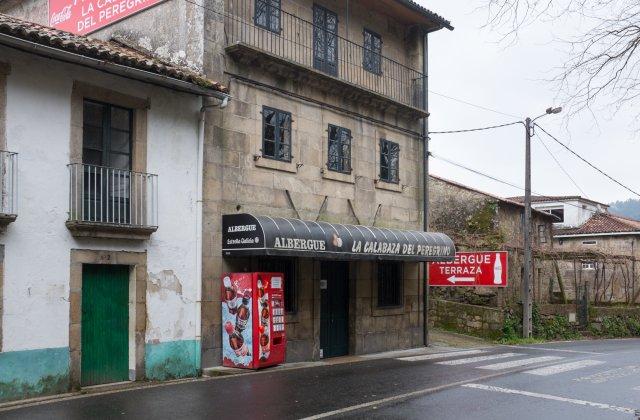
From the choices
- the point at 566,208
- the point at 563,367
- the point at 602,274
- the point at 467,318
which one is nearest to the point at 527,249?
the point at 467,318

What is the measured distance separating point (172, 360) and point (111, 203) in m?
3.12

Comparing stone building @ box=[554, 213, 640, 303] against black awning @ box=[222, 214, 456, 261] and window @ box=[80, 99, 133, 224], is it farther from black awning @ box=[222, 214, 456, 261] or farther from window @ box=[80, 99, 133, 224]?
window @ box=[80, 99, 133, 224]

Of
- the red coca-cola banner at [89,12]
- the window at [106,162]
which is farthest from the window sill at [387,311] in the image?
the red coca-cola banner at [89,12]

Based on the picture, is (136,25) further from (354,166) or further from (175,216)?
(354,166)

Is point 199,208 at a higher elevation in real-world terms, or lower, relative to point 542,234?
higher

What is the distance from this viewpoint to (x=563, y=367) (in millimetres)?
15164

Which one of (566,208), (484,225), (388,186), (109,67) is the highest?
(109,67)

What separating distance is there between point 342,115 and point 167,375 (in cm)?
779

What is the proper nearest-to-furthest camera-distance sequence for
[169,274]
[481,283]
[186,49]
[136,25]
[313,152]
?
[169,274]
[186,49]
[136,25]
[313,152]
[481,283]

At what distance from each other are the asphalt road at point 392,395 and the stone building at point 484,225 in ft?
35.7

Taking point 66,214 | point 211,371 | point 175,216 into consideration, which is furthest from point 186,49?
point 211,371

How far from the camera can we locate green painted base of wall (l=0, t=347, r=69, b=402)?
10.6 metres

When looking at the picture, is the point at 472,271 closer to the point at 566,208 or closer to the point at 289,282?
the point at 289,282

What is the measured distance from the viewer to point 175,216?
44.0ft
